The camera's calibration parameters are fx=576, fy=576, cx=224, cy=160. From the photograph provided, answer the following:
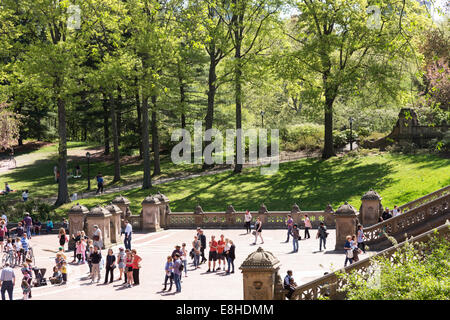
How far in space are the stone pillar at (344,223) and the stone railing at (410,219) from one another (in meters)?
1.06

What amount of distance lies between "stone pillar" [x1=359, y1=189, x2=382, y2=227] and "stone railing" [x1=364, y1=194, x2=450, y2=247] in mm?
4951

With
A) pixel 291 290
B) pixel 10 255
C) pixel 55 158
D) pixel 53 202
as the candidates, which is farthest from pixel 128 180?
pixel 291 290

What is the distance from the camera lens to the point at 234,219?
32031 mm

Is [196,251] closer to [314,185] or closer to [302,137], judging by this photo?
[314,185]

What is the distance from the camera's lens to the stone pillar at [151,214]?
31906mm

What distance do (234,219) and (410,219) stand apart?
12.1m

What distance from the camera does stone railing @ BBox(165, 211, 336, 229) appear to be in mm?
30184

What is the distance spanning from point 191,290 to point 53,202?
24.2m

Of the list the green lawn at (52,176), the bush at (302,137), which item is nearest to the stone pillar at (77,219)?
the green lawn at (52,176)

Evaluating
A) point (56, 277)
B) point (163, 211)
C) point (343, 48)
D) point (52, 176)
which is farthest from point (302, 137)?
point (56, 277)

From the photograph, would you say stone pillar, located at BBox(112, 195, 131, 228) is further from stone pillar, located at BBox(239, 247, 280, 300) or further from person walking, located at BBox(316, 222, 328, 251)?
stone pillar, located at BBox(239, 247, 280, 300)

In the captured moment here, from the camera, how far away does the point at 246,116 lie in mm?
54969

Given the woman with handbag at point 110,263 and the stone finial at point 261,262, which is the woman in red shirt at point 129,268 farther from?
the stone finial at point 261,262

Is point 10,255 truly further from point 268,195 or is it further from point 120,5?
point 120,5
